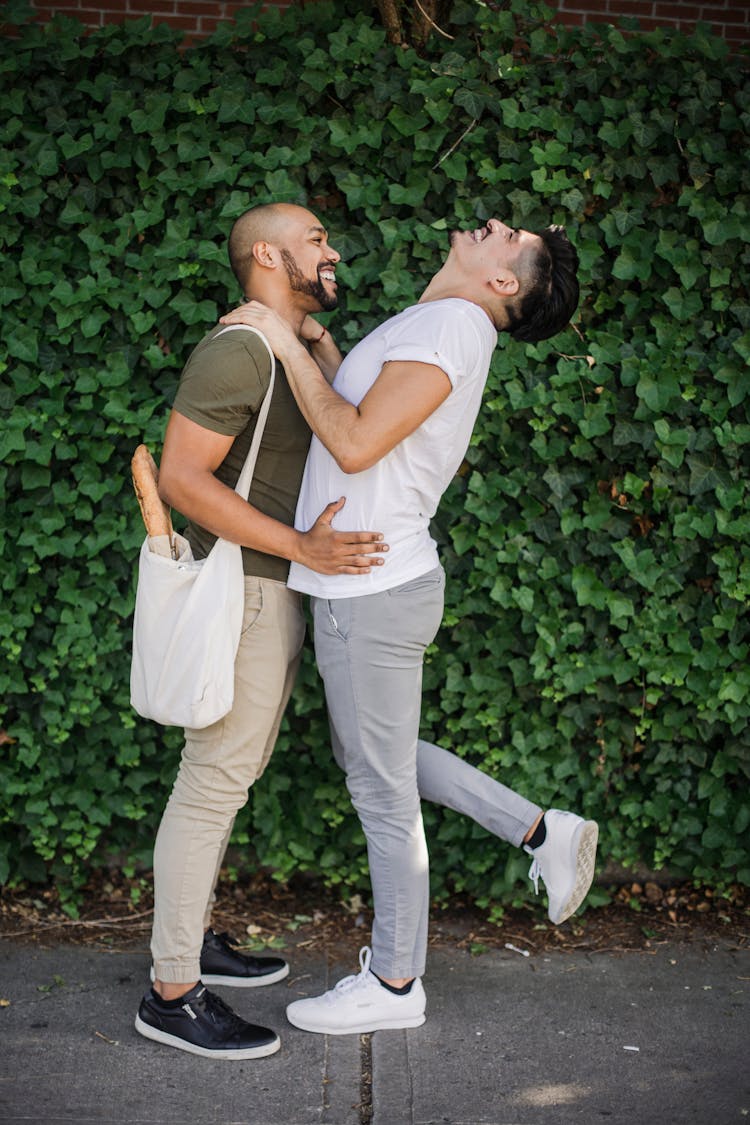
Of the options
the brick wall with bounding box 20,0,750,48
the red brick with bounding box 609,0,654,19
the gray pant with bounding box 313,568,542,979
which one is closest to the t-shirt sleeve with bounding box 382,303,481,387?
the gray pant with bounding box 313,568,542,979

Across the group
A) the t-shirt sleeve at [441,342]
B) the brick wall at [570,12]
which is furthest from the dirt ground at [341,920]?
the brick wall at [570,12]

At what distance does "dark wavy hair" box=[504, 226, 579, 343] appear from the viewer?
3.08 meters

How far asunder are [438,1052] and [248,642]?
1.20m

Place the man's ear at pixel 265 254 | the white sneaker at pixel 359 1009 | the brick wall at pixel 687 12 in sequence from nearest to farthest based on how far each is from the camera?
the man's ear at pixel 265 254, the white sneaker at pixel 359 1009, the brick wall at pixel 687 12

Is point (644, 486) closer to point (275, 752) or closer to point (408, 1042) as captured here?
point (275, 752)

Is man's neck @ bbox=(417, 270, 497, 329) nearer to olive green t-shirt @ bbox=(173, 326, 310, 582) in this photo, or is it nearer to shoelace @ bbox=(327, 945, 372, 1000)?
olive green t-shirt @ bbox=(173, 326, 310, 582)

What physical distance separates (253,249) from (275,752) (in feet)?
5.39

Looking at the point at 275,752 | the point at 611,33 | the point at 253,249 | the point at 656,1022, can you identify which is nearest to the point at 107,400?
the point at 253,249

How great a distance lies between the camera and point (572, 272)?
3.16 m

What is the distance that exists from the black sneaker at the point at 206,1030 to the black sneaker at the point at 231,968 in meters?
0.34

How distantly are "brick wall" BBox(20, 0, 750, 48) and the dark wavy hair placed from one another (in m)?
2.65

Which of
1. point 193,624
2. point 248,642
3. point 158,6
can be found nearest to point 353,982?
point 248,642

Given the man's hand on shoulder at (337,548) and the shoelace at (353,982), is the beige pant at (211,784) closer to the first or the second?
the man's hand on shoulder at (337,548)

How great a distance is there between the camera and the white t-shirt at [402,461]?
9.57 feet
